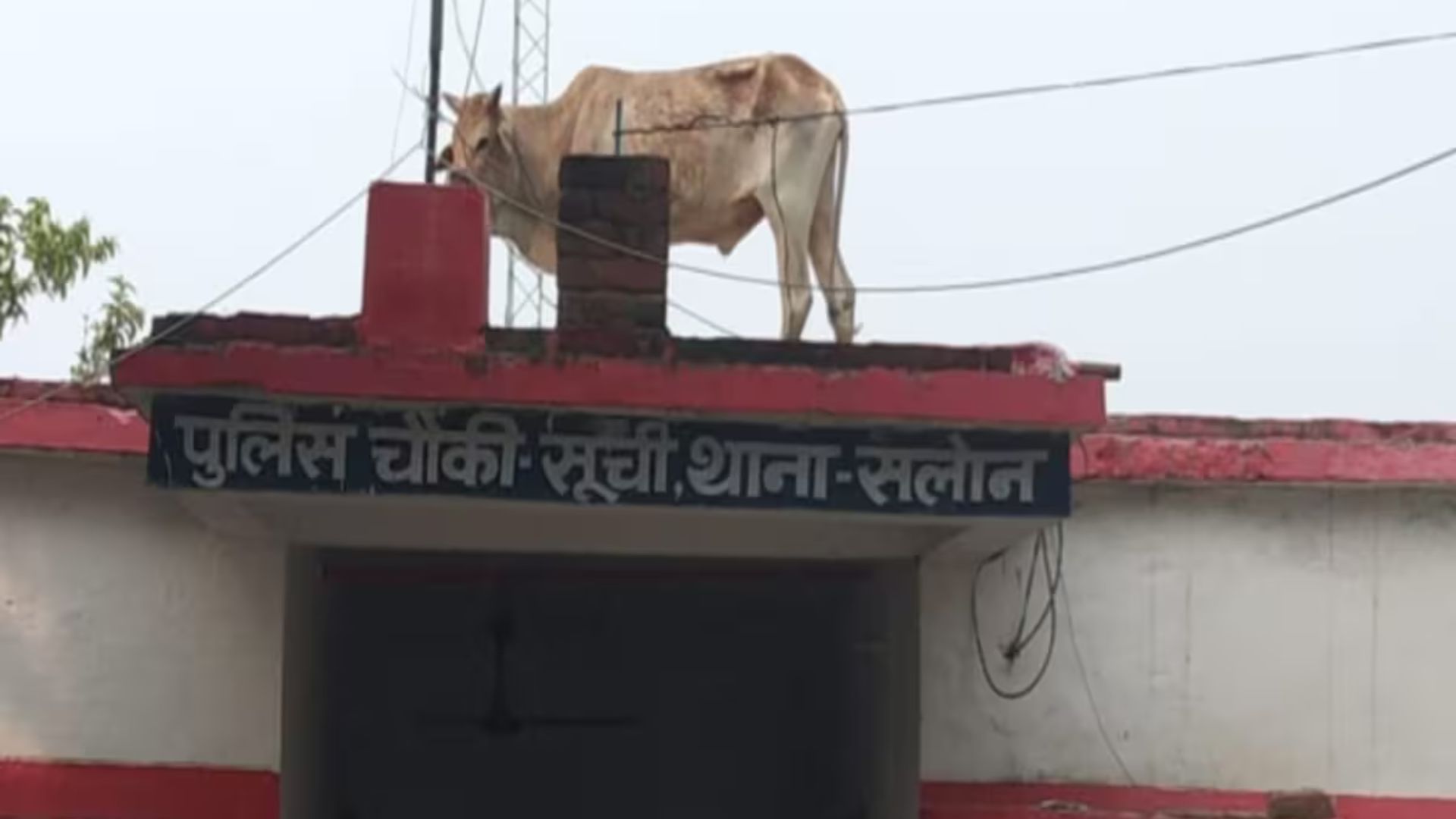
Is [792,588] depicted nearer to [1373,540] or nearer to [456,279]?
[1373,540]

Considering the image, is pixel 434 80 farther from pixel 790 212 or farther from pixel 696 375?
pixel 696 375

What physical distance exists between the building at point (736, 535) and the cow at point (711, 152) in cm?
117

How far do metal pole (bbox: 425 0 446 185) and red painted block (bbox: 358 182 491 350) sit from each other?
75.2 inches

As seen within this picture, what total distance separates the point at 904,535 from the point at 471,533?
4.58 ft

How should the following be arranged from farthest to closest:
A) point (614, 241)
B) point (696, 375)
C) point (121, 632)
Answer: point (121, 632) → point (614, 241) → point (696, 375)

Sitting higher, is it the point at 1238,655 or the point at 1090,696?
the point at 1238,655

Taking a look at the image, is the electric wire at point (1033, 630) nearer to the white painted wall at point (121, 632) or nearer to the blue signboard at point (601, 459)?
the blue signboard at point (601, 459)

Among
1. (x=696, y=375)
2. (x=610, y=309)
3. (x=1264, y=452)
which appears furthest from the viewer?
(x=1264, y=452)

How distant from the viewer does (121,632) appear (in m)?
5.63

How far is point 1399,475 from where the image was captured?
5852 mm

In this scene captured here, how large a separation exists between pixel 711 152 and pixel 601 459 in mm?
2094

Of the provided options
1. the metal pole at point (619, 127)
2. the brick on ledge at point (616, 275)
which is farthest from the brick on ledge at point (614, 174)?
the metal pole at point (619, 127)

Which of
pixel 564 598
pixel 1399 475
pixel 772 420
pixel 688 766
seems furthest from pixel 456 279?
pixel 688 766

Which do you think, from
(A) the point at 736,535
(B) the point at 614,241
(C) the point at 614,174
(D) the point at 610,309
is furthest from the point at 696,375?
(A) the point at 736,535
